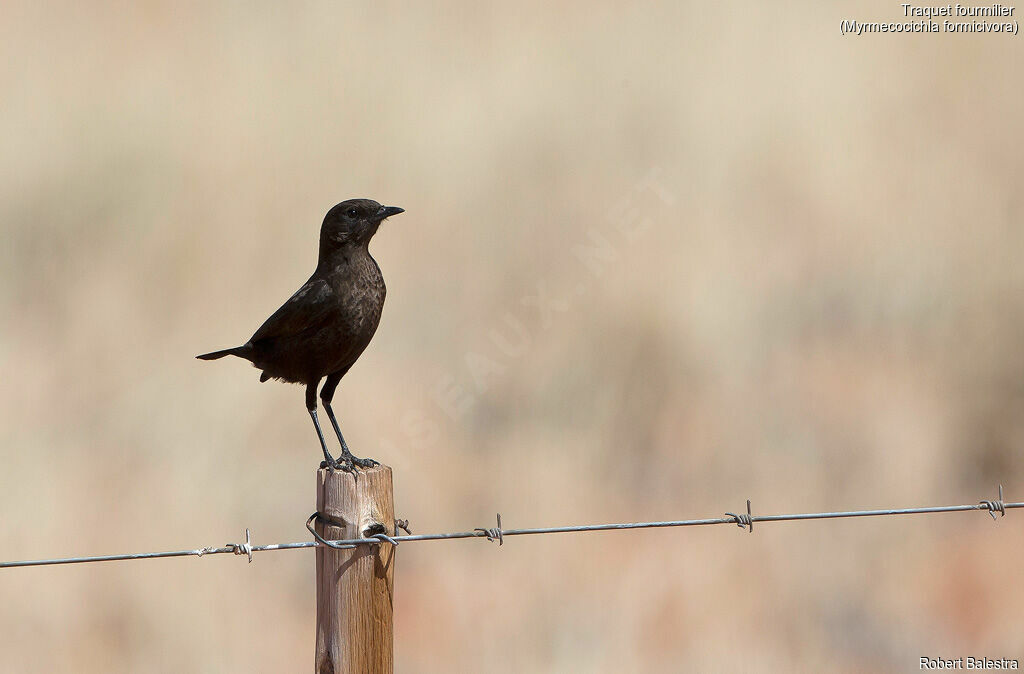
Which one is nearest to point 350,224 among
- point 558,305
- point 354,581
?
point 354,581

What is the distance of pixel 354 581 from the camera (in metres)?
2.78

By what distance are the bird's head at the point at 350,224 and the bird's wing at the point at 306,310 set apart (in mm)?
159

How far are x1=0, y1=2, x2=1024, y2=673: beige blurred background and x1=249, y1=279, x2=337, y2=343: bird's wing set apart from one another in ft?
11.2

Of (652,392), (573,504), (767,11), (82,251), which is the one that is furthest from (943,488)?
(82,251)

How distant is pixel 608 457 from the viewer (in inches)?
293

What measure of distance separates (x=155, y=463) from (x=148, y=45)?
4679mm

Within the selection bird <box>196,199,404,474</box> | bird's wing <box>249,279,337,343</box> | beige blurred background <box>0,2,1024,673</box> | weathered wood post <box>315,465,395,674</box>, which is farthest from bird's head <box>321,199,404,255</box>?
beige blurred background <box>0,2,1024,673</box>

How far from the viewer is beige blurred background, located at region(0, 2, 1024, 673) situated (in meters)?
6.81

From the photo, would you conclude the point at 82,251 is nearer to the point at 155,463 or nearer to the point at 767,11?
the point at 155,463

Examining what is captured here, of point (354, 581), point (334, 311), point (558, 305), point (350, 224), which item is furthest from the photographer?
point (558, 305)

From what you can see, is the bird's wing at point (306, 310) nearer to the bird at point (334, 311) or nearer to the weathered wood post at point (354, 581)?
the bird at point (334, 311)

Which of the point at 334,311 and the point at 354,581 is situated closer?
the point at 354,581

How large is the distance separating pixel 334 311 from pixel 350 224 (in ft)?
1.17

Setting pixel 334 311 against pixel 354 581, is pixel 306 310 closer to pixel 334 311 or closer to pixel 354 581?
pixel 334 311
